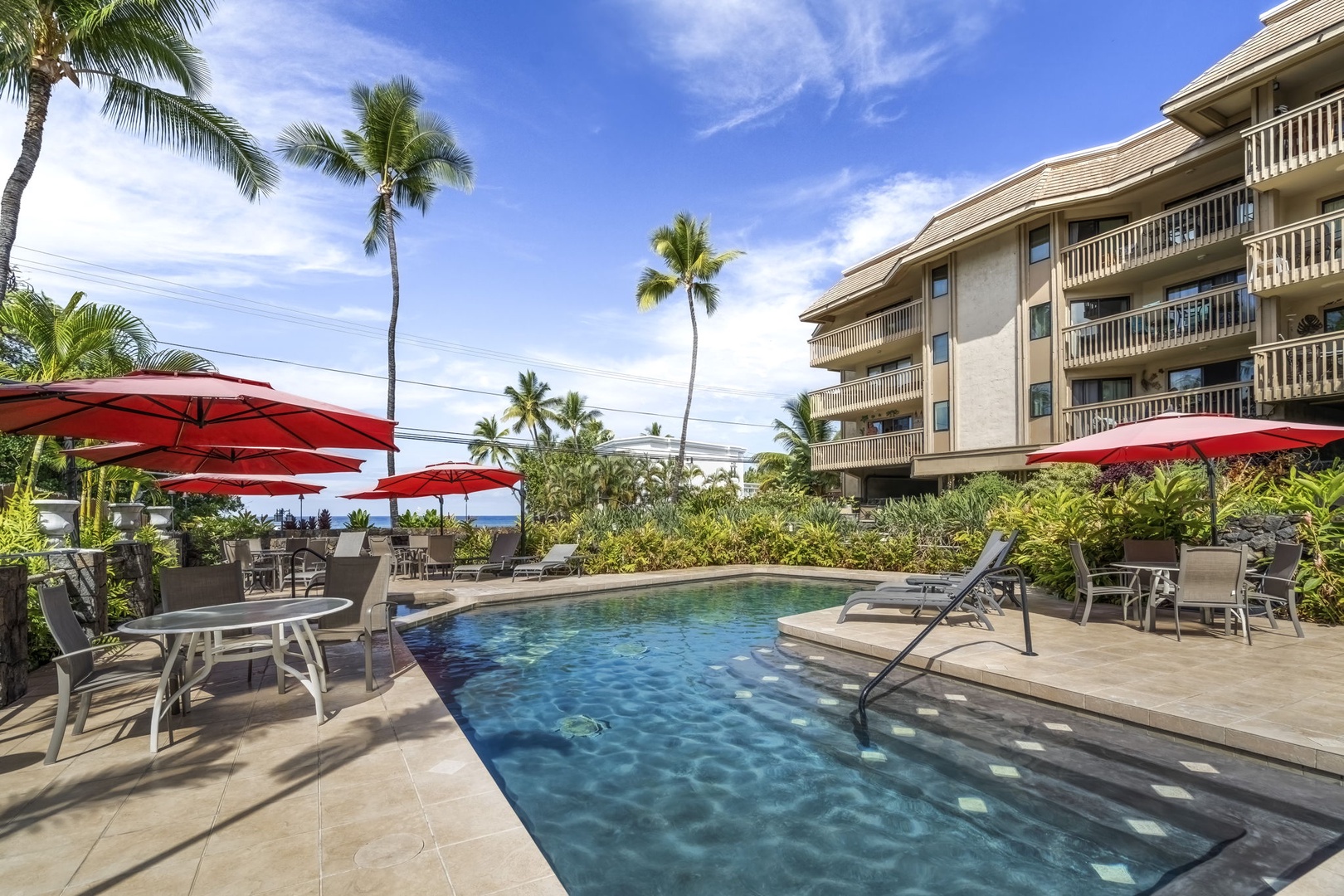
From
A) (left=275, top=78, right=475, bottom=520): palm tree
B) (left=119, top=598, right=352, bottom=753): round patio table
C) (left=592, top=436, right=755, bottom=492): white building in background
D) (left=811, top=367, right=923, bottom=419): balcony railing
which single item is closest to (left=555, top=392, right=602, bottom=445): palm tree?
(left=592, top=436, right=755, bottom=492): white building in background

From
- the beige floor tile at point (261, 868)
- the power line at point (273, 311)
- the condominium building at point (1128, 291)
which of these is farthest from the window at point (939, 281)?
the beige floor tile at point (261, 868)

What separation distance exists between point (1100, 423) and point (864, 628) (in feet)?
42.9

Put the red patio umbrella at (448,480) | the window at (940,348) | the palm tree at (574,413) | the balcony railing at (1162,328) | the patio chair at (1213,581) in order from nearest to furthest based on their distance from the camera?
the patio chair at (1213,581)
the red patio umbrella at (448,480)
the balcony railing at (1162,328)
the window at (940,348)
the palm tree at (574,413)

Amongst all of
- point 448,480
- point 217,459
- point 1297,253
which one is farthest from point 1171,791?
point 1297,253

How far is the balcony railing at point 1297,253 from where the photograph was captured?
40.8 feet

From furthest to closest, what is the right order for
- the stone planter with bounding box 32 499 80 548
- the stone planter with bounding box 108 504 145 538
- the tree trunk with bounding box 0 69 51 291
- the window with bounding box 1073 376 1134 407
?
1. the window with bounding box 1073 376 1134 407
2. the stone planter with bounding box 108 504 145 538
3. the tree trunk with bounding box 0 69 51 291
4. the stone planter with bounding box 32 499 80 548

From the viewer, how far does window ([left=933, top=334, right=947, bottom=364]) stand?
2202 cm

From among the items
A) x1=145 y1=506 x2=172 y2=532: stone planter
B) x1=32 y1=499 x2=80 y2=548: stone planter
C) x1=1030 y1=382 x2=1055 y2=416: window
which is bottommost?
x1=145 y1=506 x2=172 y2=532: stone planter

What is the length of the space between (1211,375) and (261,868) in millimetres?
20798

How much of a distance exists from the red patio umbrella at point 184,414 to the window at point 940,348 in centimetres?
2041

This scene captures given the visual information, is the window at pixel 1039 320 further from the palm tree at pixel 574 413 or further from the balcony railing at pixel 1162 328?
the palm tree at pixel 574 413

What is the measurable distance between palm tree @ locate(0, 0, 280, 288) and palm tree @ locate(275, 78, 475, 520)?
905cm

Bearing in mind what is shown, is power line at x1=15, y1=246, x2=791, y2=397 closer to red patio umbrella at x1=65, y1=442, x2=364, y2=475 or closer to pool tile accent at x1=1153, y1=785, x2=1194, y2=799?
red patio umbrella at x1=65, y1=442, x2=364, y2=475

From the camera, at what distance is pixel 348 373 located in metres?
33.3
